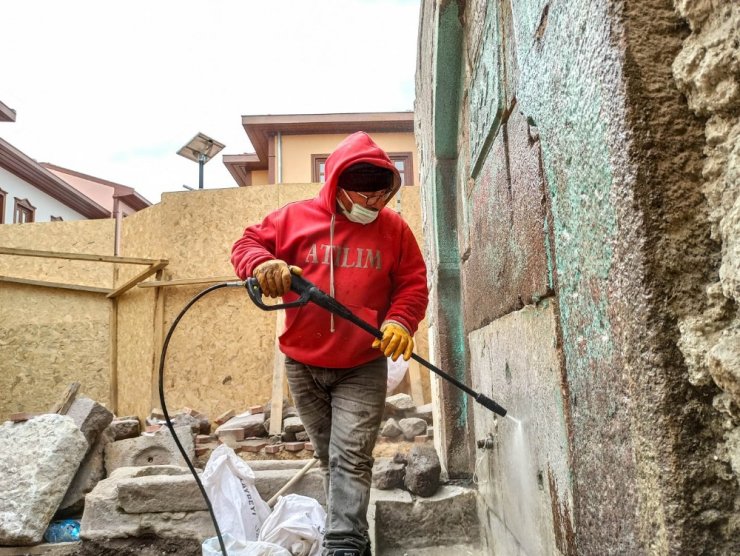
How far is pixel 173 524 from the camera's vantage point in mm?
3094

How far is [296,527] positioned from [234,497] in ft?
1.50

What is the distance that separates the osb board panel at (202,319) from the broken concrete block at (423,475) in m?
3.99

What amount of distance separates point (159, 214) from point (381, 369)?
680cm

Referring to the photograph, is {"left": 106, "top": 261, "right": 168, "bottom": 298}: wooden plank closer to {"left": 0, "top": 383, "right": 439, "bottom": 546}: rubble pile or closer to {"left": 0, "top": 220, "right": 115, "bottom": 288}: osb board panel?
{"left": 0, "top": 220, "right": 115, "bottom": 288}: osb board panel

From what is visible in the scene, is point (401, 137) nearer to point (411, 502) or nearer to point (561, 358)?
point (411, 502)

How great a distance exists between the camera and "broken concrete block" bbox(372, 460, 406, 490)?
3.12 m

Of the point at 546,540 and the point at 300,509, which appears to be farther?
the point at 300,509

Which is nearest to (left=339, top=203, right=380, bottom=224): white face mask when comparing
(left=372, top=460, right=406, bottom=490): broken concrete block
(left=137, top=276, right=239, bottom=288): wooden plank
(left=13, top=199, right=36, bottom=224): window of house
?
(left=372, top=460, right=406, bottom=490): broken concrete block

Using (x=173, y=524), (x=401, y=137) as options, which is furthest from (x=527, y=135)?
(x=401, y=137)

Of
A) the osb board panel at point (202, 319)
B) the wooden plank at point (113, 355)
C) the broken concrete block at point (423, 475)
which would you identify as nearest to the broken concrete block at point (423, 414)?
the osb board panel at point (202, 319)

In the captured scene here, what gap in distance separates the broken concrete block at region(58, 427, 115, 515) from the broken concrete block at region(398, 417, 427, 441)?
257 cm

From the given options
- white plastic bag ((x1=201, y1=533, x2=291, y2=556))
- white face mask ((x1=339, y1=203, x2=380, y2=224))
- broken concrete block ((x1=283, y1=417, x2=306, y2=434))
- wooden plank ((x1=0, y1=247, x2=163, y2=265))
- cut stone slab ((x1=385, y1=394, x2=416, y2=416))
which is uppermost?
wooden plank ((x1=0, y1=247, x2=163, y2=265))

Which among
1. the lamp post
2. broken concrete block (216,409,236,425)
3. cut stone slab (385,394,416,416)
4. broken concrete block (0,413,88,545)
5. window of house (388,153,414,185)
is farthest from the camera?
window of house (388,153,414,185)

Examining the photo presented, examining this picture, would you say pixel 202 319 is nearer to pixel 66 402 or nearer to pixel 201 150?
pixel 66 402
